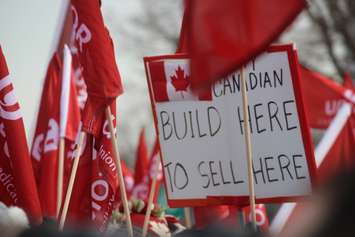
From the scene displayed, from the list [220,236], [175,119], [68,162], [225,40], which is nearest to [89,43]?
[175,119]

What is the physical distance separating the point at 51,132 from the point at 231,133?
1979 mm

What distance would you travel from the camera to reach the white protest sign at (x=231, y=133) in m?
5.08

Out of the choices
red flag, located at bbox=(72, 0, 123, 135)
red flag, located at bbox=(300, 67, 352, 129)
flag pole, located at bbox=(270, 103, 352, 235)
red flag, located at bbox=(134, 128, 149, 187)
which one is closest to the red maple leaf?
red flag, located at bbox=(72, 0, 123, 135)

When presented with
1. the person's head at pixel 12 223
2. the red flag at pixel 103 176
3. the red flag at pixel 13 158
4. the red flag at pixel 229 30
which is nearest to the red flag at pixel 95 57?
the red flag at pixel 103 176

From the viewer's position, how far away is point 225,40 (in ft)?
11.4

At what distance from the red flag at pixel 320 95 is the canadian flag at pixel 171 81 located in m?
3.18

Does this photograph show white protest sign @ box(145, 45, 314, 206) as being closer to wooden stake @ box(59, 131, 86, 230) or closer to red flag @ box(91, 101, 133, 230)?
red flag @ box(91, 101, 133, 230)

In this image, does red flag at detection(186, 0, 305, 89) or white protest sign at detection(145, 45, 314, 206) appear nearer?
red flag at detection(186, 0, 305, 89)

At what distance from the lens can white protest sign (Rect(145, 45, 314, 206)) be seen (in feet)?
16.7

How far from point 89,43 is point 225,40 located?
1.59 metres

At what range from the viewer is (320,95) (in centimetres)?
849

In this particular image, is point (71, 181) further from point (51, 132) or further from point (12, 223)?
point (51, 132)

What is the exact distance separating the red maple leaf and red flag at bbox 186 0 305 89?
1.72 m

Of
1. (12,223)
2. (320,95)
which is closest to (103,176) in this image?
(12,223)
